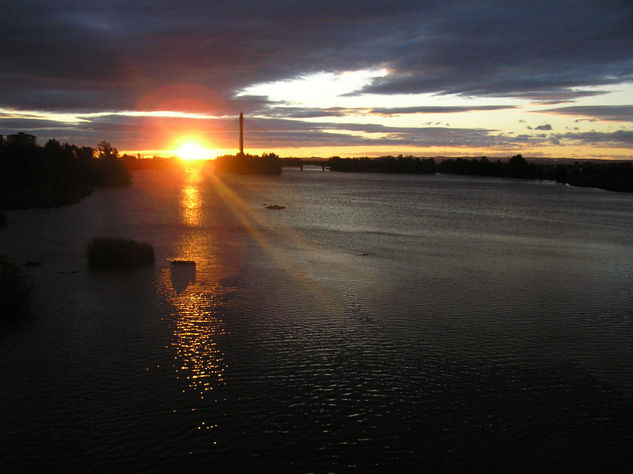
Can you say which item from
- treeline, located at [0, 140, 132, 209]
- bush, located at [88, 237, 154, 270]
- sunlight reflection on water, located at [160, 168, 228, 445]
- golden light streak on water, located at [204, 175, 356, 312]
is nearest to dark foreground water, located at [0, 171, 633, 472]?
sunlight reflection on water, located at [160, 168, 228, 445]

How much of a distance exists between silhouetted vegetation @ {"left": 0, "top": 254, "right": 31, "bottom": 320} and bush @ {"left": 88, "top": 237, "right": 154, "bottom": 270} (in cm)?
900

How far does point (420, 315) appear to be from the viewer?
1961 centimetres

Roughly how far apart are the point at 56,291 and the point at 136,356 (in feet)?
31.2

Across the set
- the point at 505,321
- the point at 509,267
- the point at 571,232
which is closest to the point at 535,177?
the point at 571,232

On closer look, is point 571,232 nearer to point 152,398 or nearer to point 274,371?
point 274,371

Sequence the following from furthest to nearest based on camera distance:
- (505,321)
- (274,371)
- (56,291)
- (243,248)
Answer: (243,248) → (56,291) → (505,321) → (274,371)

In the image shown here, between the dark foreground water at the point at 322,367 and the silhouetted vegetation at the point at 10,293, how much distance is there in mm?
733

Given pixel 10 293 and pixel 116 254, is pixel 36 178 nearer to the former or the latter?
pixel 116 254

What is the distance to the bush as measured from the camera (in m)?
28.3

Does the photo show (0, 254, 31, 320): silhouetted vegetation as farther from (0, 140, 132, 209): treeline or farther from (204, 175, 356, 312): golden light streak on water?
(0, 140, 132, 209): treeline

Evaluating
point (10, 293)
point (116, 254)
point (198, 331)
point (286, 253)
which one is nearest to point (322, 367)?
point (198, 331)

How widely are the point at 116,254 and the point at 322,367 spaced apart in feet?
58.6

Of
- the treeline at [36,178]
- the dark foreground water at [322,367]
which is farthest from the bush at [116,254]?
the treeline at [36,178]

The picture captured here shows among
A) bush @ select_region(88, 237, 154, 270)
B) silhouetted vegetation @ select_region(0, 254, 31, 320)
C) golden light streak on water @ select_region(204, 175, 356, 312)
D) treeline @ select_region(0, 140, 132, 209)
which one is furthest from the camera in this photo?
treeline @ select_region(0, 140, 132, 209)
